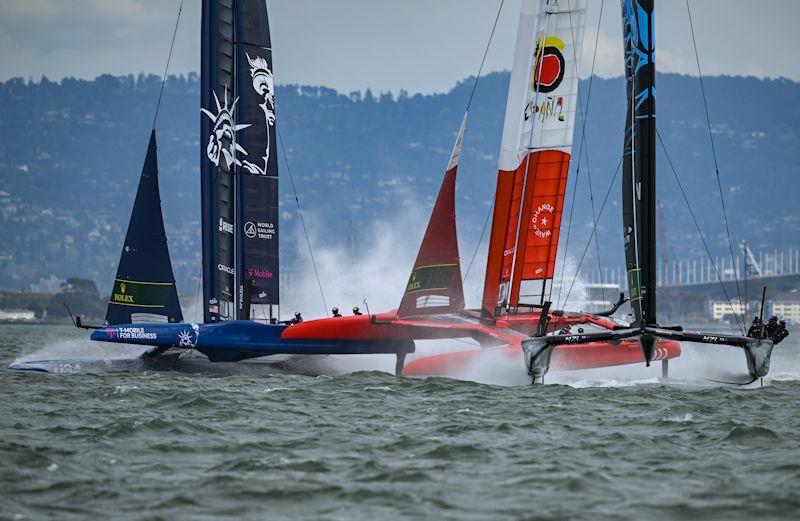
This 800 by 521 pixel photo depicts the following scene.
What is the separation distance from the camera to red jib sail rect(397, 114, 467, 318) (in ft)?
73.8

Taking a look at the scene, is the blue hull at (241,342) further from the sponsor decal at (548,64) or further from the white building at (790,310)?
the white building at (790,310)

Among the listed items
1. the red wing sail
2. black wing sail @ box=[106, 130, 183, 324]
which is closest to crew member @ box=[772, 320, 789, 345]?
the red wing sail

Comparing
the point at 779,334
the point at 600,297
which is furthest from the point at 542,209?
the point at 600,297

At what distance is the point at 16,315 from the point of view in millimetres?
156750

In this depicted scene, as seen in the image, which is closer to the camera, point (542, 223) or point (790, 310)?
point (542, 223)

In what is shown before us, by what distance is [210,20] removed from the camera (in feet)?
83.4

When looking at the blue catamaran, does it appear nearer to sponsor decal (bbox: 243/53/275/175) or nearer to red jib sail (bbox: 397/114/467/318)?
sponsor decal (bbox: 243/53/275/175)

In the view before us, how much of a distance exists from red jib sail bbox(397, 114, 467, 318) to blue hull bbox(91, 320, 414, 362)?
0.87 metres

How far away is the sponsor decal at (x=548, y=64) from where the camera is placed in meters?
24.0

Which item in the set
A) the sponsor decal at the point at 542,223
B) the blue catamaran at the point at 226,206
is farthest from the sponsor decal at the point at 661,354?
the blue catamaran at the point at 226,206

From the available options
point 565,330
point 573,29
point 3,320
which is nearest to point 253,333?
point 565,330

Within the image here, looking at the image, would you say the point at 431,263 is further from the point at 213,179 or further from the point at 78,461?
the point at 78,461

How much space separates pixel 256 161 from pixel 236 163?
1.21 ft

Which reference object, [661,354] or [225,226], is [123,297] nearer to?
[225,226]
